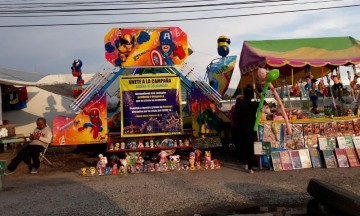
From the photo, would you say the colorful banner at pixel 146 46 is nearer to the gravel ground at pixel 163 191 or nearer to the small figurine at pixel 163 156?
the small figurine at pixel 163 156

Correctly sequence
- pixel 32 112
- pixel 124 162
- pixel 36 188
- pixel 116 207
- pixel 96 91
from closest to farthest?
pixel 116 207 < pixel 36 188 < pixel 124 162 < pixel 96 91 < pixel 32 112

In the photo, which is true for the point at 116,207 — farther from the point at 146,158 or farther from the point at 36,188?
the point at 146,158

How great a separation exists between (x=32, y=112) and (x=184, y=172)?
1286 cm

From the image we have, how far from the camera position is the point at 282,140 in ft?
31.2

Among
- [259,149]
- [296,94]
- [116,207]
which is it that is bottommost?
[116,207]

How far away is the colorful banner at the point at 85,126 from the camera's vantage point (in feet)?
34.4

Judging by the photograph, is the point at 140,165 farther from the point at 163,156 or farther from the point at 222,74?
the point at 222,74

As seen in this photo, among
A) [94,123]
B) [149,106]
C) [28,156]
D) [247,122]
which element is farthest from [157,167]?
[28,156]

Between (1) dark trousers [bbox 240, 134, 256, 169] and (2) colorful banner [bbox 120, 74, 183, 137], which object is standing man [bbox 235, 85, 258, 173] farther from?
(2) colorful banner [bbox 120, 74, 183, 137]

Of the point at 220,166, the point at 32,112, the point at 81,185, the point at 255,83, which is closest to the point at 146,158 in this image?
the point at 220,166

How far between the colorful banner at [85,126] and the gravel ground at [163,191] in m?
0.94

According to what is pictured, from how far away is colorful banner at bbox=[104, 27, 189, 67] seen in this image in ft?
36.0

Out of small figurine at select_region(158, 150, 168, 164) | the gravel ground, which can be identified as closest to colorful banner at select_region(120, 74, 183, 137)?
small figurine at select_region(158, 150, 168, 164)

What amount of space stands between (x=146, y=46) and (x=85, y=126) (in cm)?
289
